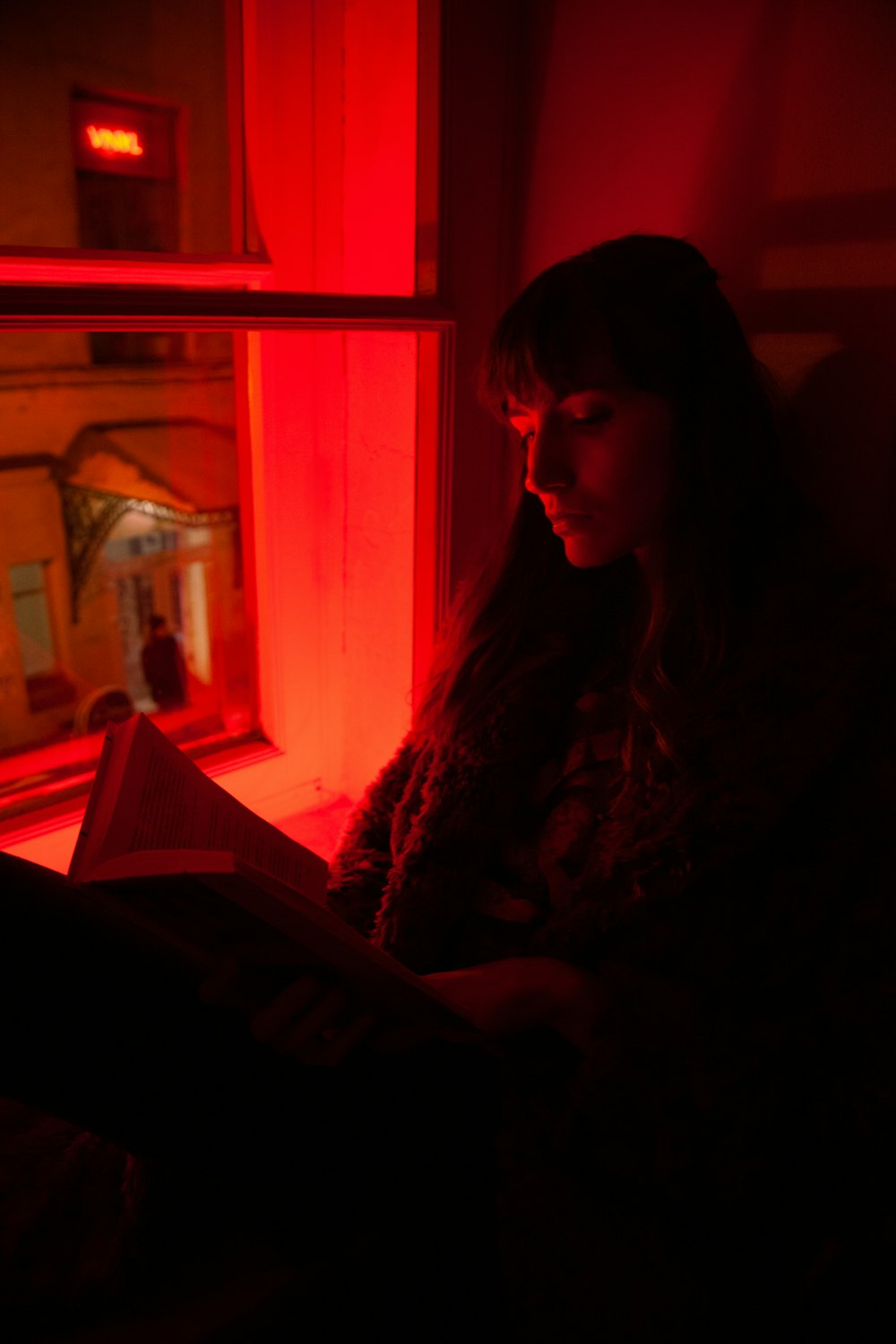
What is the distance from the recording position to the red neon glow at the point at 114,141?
4.18 feet

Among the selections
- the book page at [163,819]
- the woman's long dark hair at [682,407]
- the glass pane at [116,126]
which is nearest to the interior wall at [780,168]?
the woman's long dark hair at [682,407]

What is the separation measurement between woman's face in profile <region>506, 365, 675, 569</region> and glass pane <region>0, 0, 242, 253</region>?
0.70 m

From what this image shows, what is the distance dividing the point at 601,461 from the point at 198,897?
25.2 inches

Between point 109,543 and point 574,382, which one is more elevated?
point 574,382

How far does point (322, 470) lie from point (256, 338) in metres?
0.26

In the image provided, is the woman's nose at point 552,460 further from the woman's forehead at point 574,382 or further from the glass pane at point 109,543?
the glass pane at point 109,543

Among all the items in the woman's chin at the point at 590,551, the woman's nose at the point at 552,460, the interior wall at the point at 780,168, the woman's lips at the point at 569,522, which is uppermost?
the interior wall at the point at 780,168

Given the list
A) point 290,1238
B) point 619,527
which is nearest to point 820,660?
point 619,527

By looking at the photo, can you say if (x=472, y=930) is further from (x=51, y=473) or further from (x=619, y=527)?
(x=51, y=473)

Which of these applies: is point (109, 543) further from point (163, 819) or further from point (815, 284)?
point (815, 284)

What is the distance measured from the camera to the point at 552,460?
102cm

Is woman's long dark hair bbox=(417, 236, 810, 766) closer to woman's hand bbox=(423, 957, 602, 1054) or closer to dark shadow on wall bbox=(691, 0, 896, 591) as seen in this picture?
dark shadow on wall bbox=(691, 0, 896, 591)

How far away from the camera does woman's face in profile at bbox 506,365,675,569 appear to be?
3.20 ft

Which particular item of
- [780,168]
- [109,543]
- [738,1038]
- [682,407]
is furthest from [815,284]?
[109,543]
